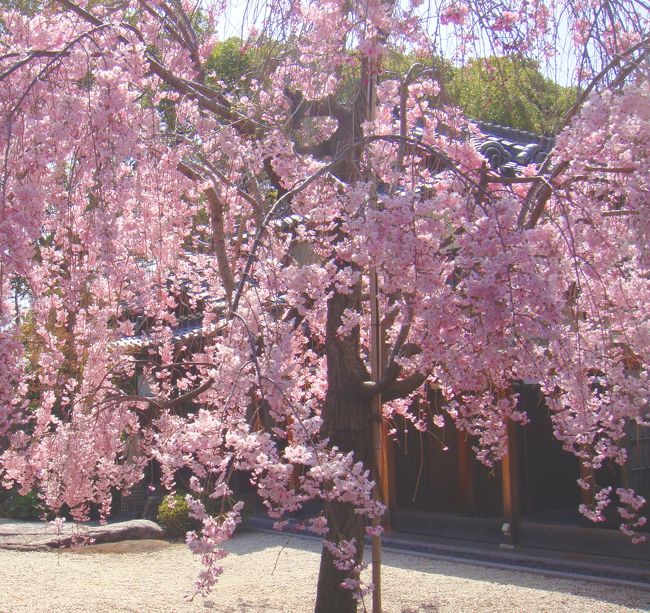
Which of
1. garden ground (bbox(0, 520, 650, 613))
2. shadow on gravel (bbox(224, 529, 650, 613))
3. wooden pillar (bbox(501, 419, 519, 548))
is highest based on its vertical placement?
wooden pillar (bbox(501, 419, 519, 548))

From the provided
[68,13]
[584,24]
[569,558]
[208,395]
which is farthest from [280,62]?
[569,558]

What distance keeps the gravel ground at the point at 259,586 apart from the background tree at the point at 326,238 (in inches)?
61.9

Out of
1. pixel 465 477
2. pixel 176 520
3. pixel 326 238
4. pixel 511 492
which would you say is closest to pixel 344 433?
pixel 326 238

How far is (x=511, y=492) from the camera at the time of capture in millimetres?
8227

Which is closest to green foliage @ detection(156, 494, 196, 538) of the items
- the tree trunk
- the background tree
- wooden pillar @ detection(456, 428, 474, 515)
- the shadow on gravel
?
the shadow on gravel

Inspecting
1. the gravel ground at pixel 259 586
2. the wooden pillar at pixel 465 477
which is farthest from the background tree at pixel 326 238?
the wooden pillar at pixel 465 477

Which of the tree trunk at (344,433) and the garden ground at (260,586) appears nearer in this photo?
the tree trunk at (344,433)

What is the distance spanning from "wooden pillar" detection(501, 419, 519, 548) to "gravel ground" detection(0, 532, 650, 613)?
82 centimetres

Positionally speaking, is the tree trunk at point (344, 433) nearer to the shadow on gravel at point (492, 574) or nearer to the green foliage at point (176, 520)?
the shadow on gravel at point (492, 574)

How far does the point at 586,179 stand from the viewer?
4.04m

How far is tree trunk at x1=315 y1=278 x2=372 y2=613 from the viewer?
4926 millimetres

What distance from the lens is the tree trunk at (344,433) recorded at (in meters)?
4.93

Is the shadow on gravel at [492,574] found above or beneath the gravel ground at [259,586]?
above

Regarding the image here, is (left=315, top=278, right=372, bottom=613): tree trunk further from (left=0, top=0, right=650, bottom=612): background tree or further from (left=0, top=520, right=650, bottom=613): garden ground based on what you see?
(left=0, top=520, right=650, bottom=613): garden ground
